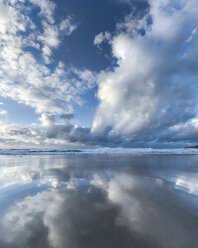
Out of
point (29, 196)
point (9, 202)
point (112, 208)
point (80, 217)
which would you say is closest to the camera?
point (80, 217)

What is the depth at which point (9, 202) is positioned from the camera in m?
4.77

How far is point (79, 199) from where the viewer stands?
4957 mm

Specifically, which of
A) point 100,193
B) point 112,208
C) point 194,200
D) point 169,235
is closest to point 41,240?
point 112,208

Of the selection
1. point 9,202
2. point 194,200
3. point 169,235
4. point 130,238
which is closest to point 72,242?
point 130,238

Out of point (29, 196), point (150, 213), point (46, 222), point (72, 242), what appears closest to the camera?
point (72, 242)

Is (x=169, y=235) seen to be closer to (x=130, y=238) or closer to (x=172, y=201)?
(x=130, y=238)

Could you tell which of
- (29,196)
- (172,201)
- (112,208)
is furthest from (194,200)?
(29,196)

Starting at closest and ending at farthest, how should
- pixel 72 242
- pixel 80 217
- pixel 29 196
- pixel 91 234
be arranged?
pixel 72 242
pixel 91 234
pixel 80 217
pixel 29 196

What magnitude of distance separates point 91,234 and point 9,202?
12.6 ft

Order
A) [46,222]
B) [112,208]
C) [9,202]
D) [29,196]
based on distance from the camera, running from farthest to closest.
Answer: [29,196]
[9,202]
[112,208]
[46,222]

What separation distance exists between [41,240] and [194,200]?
5686 millimetres

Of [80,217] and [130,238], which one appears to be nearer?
[130,238]

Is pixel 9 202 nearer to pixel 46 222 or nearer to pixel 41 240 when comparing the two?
pixel 46 222

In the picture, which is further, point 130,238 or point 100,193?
point 100,193
